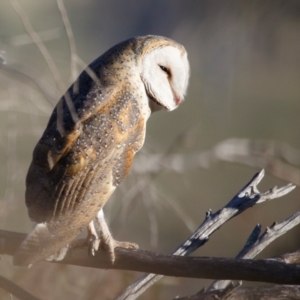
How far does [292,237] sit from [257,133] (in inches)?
217

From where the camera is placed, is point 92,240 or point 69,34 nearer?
point 69,34

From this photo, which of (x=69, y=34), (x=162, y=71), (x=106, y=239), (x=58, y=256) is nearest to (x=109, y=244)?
(x=106, y=239)

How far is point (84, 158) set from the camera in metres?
2.20

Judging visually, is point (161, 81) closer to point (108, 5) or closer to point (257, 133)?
point (108, 5)

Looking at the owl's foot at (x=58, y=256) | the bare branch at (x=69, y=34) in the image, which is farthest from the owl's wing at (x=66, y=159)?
the bare branch at (x=69, y=34)

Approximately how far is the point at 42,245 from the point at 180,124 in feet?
32.7

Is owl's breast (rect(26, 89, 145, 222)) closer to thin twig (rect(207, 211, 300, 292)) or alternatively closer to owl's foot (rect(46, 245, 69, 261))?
owl's foot (rect(46, 245, 69, 261))

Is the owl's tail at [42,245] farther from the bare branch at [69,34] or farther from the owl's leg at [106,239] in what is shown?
the bare branch at [69,34]

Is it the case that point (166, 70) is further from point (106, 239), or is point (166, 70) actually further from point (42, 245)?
point (42, 245)

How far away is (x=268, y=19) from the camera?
2.81m

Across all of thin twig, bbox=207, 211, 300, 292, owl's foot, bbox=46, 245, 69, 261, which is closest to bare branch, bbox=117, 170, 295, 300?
thin twig, bbox=207, 211, 300, 292

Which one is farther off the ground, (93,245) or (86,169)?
(86,169)

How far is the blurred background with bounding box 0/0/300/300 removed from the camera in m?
2.32

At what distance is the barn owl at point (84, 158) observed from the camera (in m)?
2.19
